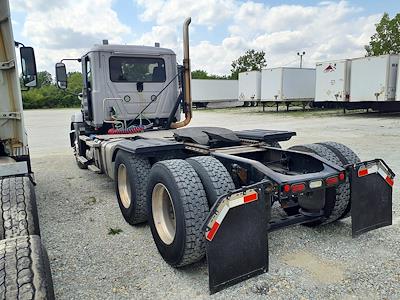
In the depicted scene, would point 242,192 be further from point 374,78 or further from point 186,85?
point 374,78

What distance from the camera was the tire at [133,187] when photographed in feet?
13.8

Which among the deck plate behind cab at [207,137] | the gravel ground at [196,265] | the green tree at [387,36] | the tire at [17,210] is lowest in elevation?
the gravel ground at [196,265]

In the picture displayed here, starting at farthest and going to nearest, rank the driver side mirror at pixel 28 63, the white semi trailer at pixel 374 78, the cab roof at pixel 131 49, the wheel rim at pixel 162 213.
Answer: the white semi trailer at pixel 374 78 → the cab roof at pixel 131 49 → the driver side mirror at pixel 28 63 → the wheel rim at pixel 162 213

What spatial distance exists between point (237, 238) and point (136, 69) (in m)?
4.78

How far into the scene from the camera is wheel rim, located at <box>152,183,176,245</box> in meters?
3.53

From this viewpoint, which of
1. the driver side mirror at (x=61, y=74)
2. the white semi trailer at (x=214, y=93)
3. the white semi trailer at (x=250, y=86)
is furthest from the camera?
the white semi trailer at (x=214, y=93)

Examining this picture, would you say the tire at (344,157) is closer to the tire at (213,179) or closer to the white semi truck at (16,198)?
the tire at (213,179)

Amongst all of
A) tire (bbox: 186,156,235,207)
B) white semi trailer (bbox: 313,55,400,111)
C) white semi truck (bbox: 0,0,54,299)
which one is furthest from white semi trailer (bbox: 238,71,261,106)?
tire (bbox: 186,156,235,207)

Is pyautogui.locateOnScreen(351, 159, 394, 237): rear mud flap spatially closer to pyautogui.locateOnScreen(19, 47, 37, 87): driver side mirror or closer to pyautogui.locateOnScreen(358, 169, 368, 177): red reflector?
pyautogui.locateOnScreen(358, 169, 368, 177): red reflector

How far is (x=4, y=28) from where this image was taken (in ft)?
13.4

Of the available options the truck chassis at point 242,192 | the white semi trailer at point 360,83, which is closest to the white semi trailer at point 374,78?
the white semi trailer at point 360,83

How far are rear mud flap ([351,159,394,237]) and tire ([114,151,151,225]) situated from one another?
232cm

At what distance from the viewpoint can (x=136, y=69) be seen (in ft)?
22.1

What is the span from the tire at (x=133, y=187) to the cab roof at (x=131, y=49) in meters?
2.52
